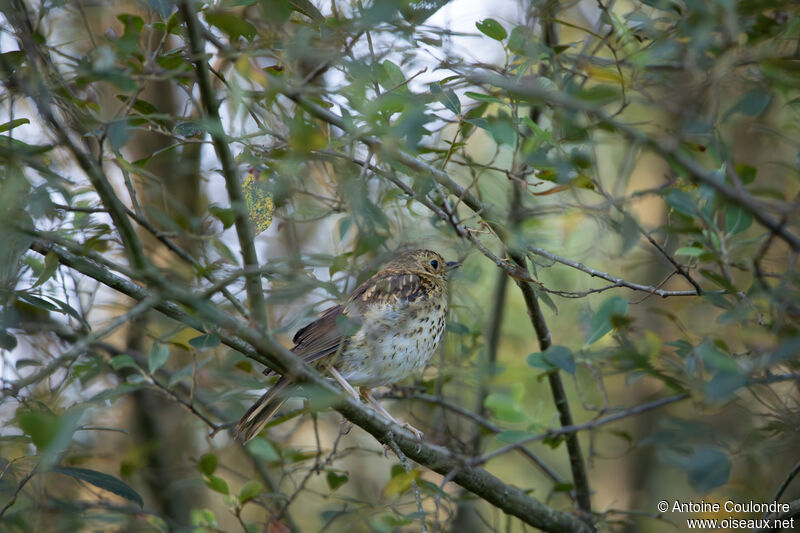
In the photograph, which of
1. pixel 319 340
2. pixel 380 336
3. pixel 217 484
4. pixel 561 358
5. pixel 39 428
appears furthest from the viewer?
pixel 380 336

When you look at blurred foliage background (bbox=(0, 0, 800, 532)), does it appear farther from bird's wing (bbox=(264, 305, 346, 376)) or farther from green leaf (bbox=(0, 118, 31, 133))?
bird's wing (bbox=(264, 305, 346, 376))

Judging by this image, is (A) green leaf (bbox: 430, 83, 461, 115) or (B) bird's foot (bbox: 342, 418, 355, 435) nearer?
(A) green leaf (bbox: 430, 83, 461, 115)

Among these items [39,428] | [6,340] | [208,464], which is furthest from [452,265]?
[39,428]

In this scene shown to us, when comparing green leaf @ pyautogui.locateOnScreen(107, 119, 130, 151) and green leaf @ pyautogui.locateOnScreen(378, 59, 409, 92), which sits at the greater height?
green leaf @ pyautogui.locateOnScreen(378, 59, 409, 92)

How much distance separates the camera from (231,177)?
1864mm

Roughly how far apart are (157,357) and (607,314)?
1861 millimetres

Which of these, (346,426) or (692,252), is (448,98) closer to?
(692,252)

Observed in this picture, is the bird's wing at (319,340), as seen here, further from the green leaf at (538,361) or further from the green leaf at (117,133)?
the green leaf at (117,133)

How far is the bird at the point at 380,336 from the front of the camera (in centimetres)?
359

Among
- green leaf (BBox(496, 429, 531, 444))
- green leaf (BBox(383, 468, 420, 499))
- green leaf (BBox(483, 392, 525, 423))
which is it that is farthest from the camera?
green leaf (BBox(483, 392, 525, 423))

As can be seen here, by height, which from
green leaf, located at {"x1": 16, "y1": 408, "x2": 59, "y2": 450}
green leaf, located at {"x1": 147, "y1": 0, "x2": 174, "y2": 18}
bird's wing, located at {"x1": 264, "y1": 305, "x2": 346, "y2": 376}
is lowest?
bird's wing, located at {"x1": 264, "y1": 305, "x2": 346, "y2": 376}

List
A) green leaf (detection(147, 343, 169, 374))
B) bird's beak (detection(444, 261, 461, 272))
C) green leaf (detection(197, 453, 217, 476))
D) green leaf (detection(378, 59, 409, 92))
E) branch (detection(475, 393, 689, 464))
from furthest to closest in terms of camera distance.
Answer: bird's beak (detection(444, 261, 461, 272)), green leaf (detection(197, 453, 217, 476)), green leaf (detection(147, 343, 169, 374)), green leaf (detection(378, 59, 409, 92)), branch (detection(475, 393, 689, 464))

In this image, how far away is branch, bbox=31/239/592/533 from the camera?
5.59 feet
